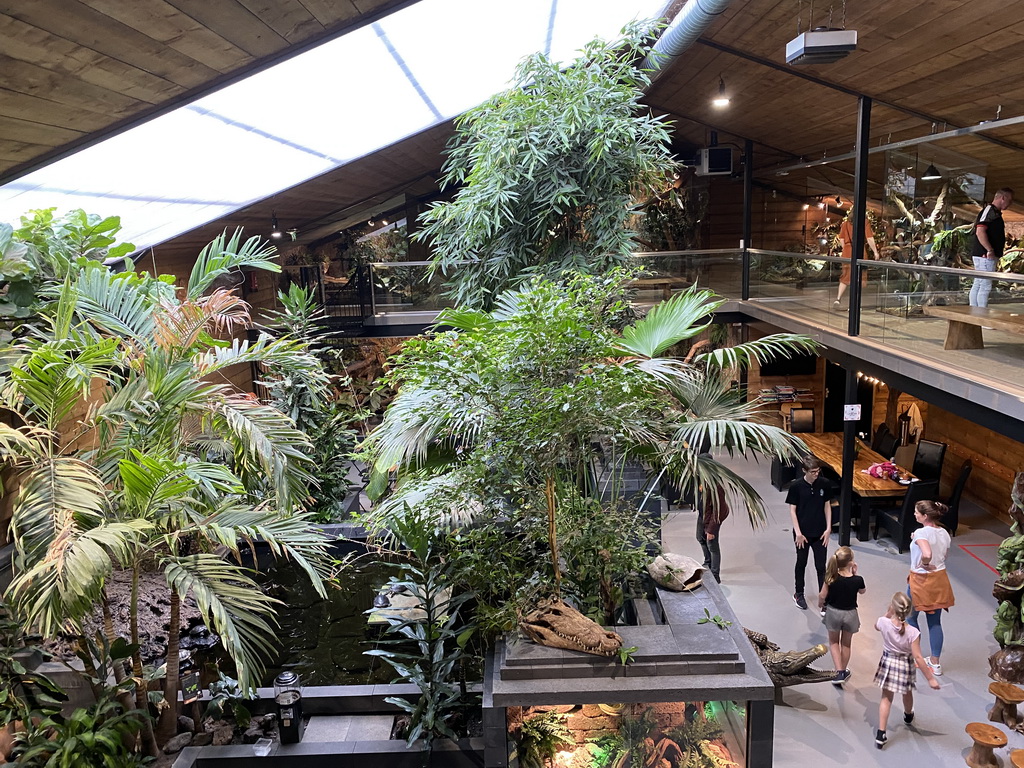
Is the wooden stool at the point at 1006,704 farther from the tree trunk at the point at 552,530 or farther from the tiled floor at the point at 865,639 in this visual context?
the tree trunk at the point at 552,530

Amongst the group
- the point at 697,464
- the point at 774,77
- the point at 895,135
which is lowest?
the point at 697,464

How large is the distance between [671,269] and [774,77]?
3.60 metres

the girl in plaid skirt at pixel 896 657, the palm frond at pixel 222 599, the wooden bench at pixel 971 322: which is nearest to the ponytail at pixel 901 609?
the girl in plaid skirt at pixel 896 657

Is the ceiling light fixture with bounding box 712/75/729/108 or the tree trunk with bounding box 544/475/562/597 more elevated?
the ceiling light fixture with bounding box 712/75/729/108

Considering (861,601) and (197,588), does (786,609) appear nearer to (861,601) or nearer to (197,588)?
(861,601)

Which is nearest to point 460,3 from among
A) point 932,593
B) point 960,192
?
point 960,192

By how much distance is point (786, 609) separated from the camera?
20.9 ft

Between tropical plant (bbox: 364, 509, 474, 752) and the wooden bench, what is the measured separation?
175 inches

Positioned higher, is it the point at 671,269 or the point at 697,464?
the point at 671,269

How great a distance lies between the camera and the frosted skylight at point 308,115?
4508 millimetres

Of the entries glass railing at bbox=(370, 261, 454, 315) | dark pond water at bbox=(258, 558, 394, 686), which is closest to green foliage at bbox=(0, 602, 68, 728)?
dark pond water at bbox=(258, 558, 394, 686)

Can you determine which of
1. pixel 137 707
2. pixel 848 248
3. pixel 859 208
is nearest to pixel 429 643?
pixel 137 707

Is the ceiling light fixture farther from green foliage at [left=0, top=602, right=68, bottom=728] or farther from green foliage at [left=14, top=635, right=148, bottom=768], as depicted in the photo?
green foliage at [left=0, top=602, right=68, bottom=728]

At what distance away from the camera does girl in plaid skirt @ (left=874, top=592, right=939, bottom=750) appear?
452cm
